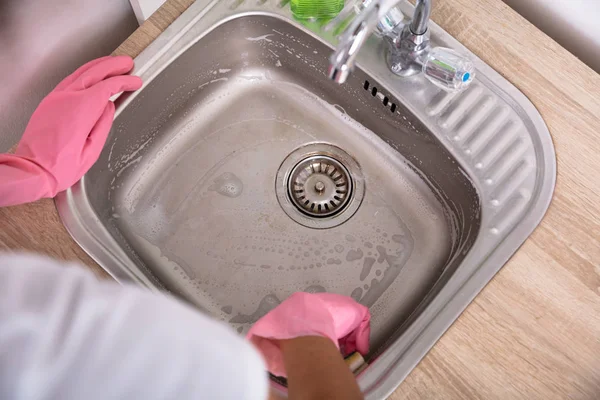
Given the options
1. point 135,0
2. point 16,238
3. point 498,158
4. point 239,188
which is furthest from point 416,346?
point 135,0

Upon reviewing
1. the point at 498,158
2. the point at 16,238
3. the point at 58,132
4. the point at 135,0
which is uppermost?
the point at 498,158

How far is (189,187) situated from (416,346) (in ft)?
1.37

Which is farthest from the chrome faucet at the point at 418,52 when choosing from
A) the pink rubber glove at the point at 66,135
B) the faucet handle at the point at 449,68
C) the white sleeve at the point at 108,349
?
the white sleeve at the point at 108,349

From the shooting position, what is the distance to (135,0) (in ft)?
2.45

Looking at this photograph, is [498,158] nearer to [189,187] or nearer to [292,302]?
Answer: [292,302]

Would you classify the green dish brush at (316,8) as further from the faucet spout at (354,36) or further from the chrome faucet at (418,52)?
the faucet spout at (354,36)

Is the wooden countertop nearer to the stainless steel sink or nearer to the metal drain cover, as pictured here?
the stainless steel sink

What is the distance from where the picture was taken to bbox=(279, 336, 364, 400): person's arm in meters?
0.47

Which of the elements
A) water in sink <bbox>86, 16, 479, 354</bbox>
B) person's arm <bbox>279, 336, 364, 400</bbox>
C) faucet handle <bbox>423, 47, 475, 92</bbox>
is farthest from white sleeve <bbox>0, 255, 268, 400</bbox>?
faucet handle <bbox>423, 47, 475, 92</bbox>

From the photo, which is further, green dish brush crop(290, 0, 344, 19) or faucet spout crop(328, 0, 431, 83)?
green dish brush crop(290, 0, 344, 19)

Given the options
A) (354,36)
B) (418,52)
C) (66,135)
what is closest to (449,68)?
(418,52)

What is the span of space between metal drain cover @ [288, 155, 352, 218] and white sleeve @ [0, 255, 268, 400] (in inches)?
16.9

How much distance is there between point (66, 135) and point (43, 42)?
22 centimetres

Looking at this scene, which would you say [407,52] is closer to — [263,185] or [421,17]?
[421,17]
